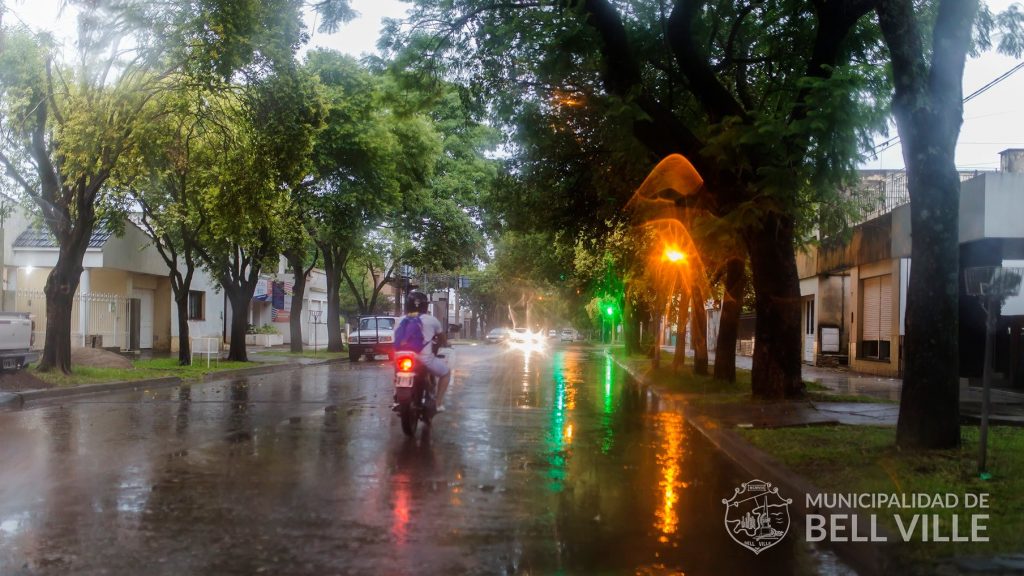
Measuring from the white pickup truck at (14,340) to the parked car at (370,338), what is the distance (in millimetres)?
18351

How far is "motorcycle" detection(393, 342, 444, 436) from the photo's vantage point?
36.9 feet

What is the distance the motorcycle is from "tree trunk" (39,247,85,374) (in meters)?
11.6

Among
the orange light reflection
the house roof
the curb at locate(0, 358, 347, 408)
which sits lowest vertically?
the curb at locate(0, 358, 347, 408)

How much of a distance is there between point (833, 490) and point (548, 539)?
2724 mm

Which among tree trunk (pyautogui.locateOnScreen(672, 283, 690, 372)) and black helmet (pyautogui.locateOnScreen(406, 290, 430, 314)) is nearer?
black helmet (pyautogui.locateOnScreen(406, 290, 430, 314))

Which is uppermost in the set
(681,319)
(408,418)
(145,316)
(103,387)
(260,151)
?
(260,151)

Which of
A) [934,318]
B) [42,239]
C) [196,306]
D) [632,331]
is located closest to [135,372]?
[42,239]

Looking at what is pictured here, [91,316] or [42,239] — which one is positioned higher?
[42,239]

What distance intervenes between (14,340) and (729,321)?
49.5 feet

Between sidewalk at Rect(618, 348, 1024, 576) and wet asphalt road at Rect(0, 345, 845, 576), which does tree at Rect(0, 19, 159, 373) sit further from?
sidewalk at Rect(618, 348, 1024, 576)

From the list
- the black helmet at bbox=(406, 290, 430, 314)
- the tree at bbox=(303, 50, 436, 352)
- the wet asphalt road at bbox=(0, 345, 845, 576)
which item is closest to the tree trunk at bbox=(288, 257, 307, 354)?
the tree at bbox=(303, 50, 436, 352)

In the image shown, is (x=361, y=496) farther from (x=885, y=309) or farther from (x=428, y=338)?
(x=885, y=309)

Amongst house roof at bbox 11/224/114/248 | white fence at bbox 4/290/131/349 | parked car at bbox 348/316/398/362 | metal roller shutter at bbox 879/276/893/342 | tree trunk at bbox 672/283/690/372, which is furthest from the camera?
parked car at bbox 348/316/398/362

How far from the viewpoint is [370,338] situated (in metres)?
36.4
